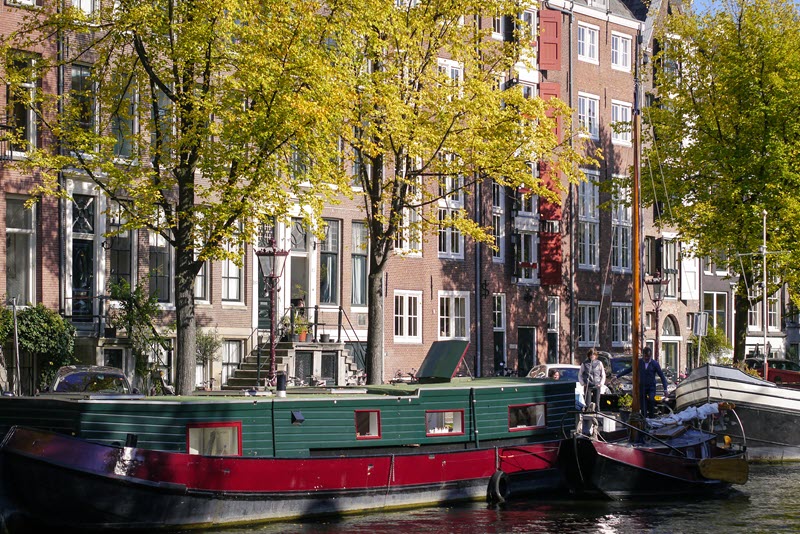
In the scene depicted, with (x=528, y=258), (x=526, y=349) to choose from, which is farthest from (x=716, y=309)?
(x=528, y=258)

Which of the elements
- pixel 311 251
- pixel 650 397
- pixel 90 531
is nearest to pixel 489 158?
pixel 650 397

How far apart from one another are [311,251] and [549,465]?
49.2ft

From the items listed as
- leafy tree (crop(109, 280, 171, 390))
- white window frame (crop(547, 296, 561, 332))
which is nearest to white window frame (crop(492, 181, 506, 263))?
white window frame (crop(547, 296, 561, 332))

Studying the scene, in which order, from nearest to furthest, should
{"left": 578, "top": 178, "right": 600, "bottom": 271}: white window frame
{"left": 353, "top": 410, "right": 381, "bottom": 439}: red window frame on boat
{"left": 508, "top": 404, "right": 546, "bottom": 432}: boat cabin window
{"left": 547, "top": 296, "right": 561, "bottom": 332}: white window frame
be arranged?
{"left": 353, "top": 410, "right": 381, "bottom": 439}: red window frame on boat < {"left": 508, "top": 404, "right": 546, "bottom": 432}: boat cabin window < {"left": 547, "top": 296, "right": 561, "bottom": 332}: white window frame < {"left": 578, "top": 178, "right": 600, "bottom": 271}: white window frame

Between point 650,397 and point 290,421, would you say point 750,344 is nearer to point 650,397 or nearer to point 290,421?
point 650,397

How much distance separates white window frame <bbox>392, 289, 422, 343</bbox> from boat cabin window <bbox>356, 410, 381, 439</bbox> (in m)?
19.1

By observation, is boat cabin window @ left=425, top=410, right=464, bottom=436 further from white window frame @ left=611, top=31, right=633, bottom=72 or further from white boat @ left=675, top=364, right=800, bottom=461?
white window frame @ left=611, top=31, right=633, bottom=72

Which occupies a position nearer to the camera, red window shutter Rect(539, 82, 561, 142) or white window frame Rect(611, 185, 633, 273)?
red window shutter Rect(539, 82, 561, 142)

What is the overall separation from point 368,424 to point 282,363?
1195cm

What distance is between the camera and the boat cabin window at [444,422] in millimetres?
24391

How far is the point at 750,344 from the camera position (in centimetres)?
6050

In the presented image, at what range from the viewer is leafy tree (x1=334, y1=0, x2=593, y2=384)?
98.5ft

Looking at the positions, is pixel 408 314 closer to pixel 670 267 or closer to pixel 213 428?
pixel 670 267

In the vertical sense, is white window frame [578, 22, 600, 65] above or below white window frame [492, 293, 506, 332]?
above
